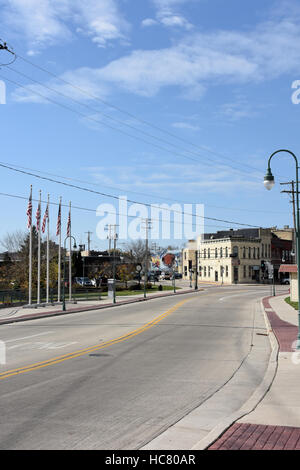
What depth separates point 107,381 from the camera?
1170 centimetres

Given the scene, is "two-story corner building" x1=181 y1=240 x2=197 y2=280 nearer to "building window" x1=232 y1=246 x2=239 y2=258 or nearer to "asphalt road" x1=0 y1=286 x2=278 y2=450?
"building window" x1=232 y1=246 x2=239 y2=258

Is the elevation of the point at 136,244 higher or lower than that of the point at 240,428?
higher

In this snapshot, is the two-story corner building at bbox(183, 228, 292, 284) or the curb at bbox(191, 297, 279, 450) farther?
the two-story corner building at bbox(183, 228, 292, 284)

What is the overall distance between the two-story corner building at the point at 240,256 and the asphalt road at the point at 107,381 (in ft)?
243

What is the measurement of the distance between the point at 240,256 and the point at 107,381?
298 feet

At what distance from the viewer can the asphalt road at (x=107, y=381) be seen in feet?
25.5

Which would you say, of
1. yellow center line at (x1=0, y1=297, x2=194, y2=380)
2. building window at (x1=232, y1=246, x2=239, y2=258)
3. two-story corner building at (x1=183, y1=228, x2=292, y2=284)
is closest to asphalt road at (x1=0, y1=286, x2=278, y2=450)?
yellow center line at (x1=0, y1=297, x2=194, y2=380)

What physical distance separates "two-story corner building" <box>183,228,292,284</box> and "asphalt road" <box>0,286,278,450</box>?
2913 inches

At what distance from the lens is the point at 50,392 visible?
34.5ft

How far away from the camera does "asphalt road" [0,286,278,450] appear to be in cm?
776
